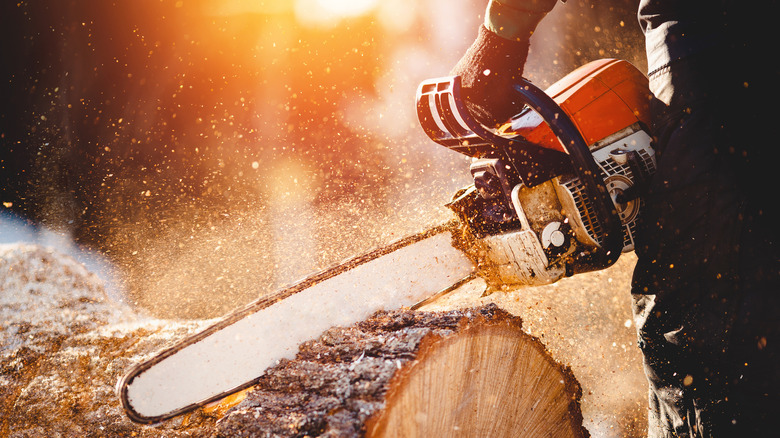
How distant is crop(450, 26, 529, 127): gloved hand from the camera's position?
1238 millimetres

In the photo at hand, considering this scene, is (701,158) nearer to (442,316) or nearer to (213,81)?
(442,316)

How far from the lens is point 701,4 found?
47.6 inches

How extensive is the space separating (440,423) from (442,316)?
29cm

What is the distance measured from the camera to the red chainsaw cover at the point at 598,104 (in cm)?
132

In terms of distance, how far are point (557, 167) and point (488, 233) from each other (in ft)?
1.09

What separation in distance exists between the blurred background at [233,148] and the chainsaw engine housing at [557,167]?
184 cm

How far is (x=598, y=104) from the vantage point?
1.36m

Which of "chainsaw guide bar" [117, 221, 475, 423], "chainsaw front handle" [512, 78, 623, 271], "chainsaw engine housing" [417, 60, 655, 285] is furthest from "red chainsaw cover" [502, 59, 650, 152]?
"chainsaw guide bar" [117, 221, 475, 423]

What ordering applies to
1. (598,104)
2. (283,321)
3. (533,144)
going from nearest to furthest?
(533,144)
(598,104)
(283,321)

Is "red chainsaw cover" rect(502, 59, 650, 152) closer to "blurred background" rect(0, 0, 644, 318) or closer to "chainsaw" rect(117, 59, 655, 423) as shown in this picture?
"chainsaw" rect(117, 59, 655, 423)

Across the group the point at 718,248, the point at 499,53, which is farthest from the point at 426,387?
the point at 499,53

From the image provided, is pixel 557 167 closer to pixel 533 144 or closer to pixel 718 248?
pixel 533 144

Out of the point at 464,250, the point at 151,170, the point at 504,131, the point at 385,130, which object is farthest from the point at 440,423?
the point at 151,170

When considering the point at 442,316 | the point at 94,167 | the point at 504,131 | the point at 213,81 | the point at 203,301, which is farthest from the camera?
the point at 213,81
